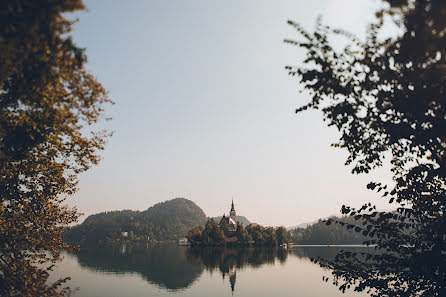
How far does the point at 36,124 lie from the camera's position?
28.4 ft

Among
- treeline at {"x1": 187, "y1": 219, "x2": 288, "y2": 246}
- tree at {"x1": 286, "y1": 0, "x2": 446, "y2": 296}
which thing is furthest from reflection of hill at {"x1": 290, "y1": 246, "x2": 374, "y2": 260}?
tree at {"x1": 286, "y1": 0, "x2": 446, "y2": 296}

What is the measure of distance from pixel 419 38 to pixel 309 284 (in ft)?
170

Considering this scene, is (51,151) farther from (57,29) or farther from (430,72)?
(430,72)

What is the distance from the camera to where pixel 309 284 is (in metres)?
50.8

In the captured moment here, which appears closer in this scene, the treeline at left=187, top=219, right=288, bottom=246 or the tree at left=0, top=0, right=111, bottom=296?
the tree at left=0, top=0, right=111, bottom=296

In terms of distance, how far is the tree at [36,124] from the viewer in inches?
274

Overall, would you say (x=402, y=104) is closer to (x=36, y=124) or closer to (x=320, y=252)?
(x=36, y=124)

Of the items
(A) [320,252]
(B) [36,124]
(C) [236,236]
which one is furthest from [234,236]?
(B) [36,124]

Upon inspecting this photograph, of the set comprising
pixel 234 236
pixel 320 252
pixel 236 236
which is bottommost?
pixel 320 252

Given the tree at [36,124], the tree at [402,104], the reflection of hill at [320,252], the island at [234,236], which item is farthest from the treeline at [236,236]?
the tree at [402,104]

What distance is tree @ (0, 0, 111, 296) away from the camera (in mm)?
6965

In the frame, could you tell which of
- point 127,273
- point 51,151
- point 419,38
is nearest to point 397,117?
point 419,38

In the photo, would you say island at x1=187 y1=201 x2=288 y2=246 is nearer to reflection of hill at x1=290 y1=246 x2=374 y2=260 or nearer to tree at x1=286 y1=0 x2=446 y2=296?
reflection of hill at x1=290 y1=246 x2=374 y2=260

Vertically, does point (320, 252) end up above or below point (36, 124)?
below
